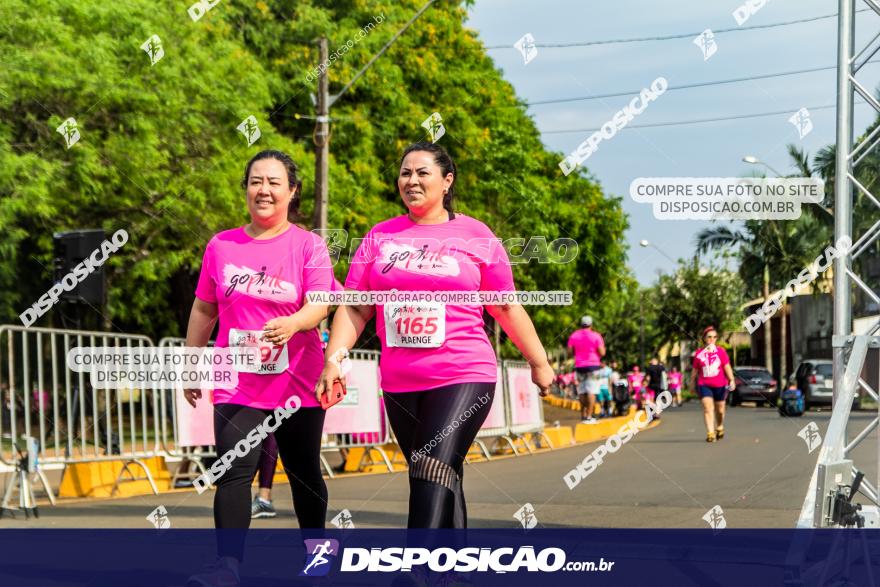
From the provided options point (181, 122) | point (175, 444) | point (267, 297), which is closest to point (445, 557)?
point (267, 297)

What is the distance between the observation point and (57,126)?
69.3ft

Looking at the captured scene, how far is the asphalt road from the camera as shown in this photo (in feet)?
30.5

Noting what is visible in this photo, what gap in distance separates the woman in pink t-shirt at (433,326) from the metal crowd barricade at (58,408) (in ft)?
17.6

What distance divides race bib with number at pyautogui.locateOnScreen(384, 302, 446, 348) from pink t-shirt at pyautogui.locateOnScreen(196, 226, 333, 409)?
505 mm

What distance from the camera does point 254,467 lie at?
18.1 feet

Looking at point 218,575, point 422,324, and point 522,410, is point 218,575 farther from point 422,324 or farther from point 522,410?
point 522,410

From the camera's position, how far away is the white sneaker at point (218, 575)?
4992 mm

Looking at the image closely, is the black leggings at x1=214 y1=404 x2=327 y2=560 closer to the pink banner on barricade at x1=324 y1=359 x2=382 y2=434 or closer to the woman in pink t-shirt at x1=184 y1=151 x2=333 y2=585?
the woman in pink t-shirt at x1=184 y1=151 x2=333 y2=585

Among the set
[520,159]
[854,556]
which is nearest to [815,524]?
[854,556]

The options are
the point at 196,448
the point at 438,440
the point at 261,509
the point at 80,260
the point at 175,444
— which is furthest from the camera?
the point at 196,448

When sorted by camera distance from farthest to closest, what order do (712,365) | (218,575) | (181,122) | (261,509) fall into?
(181,122)
(712,365)
(261,509)
(218,575)

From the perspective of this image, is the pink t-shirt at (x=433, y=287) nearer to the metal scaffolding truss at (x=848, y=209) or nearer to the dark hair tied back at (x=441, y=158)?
the dark hair tied back at (x=441, y=158)

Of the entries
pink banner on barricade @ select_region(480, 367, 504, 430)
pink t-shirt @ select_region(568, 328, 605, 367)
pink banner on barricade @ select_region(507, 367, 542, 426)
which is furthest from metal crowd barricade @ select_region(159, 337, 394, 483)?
pink t-shirt @ select_region(568, 328, 605, 367)

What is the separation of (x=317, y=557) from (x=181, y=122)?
18.0 metres
